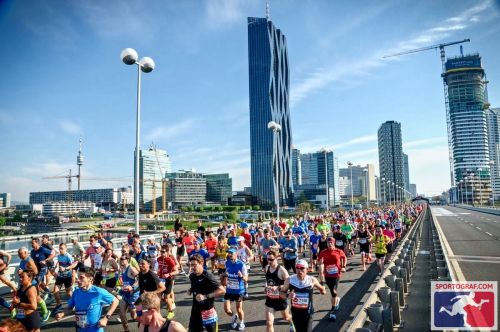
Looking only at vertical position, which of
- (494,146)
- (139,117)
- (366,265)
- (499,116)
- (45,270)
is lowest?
(366,265)

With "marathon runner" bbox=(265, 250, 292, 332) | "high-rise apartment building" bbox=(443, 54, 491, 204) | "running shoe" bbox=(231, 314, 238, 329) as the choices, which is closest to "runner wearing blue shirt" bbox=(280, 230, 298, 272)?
"running shoe" bbox=(231, 314, 238, 329)

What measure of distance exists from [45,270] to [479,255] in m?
18.3

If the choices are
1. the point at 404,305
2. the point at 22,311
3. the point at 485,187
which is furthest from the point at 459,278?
the point at 485,187

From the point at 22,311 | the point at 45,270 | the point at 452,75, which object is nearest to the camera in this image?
the point at 22,311

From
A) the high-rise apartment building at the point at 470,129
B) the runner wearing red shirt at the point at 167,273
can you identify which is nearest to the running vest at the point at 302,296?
the runner wearing red shirt at the point at 167,273

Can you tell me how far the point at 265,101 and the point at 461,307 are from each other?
16472cm

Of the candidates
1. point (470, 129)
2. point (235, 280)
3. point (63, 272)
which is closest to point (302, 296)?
point (235, 280)

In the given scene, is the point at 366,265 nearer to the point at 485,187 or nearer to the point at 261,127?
the point at 261,127

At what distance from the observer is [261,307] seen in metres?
9.42

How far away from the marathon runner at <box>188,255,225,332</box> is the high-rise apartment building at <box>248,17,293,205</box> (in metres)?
154

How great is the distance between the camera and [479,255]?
1678cm

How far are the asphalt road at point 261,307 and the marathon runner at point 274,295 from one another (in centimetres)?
94

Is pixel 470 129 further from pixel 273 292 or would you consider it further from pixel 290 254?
pixel 273 292

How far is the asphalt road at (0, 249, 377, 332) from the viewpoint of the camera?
788 cm
